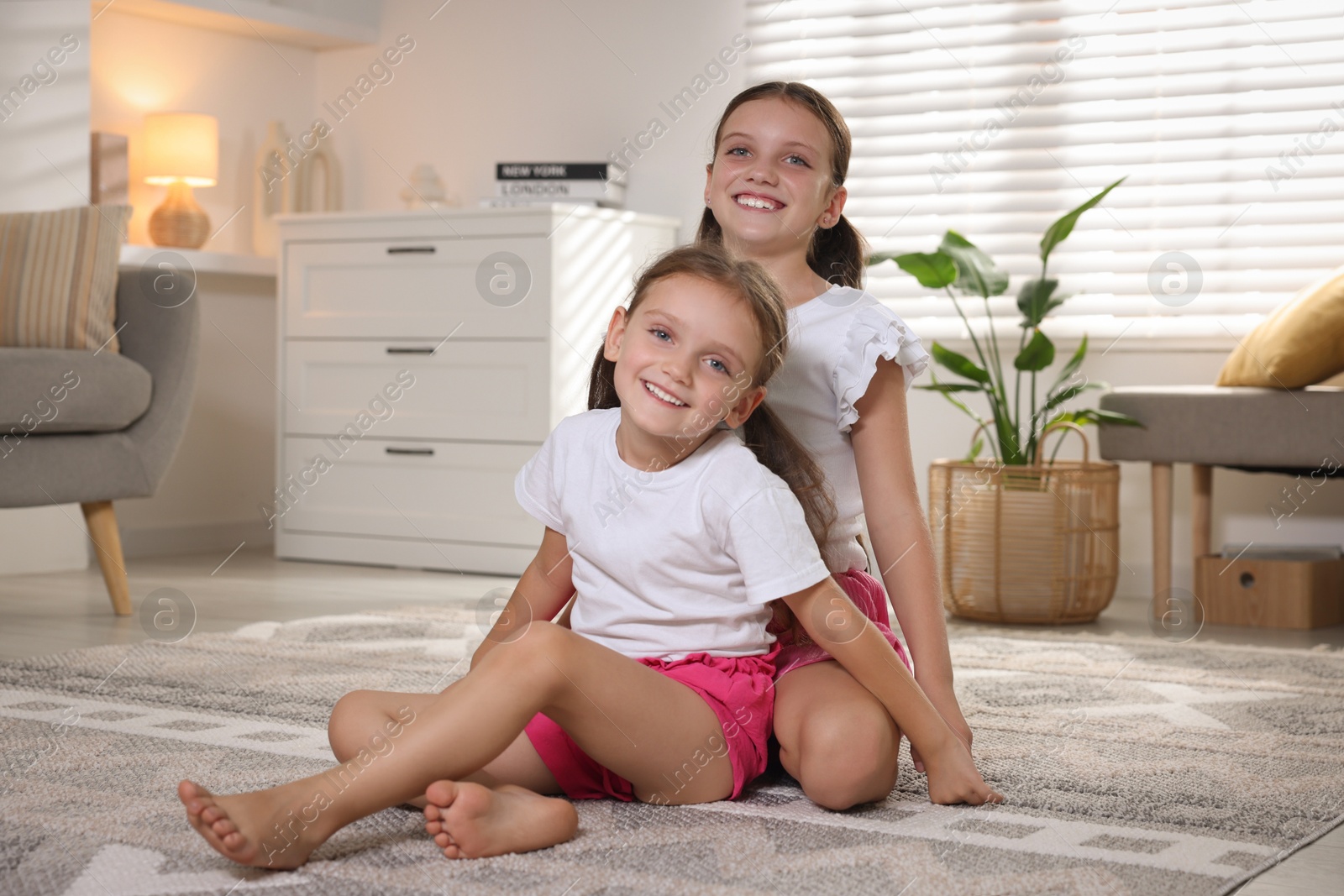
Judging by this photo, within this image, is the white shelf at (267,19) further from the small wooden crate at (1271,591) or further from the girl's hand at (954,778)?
the girl's hand at (954,778)

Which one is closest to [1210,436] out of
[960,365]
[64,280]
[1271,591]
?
[1271,591]

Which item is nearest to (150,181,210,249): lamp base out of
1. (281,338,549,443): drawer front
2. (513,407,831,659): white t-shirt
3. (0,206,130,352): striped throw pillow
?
(281,338,549,443): drawer front

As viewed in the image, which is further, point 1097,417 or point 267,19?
point 267,19

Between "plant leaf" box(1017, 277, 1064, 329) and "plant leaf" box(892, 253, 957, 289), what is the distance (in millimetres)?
151

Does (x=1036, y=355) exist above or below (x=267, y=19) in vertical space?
below

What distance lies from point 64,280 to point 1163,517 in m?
2.25

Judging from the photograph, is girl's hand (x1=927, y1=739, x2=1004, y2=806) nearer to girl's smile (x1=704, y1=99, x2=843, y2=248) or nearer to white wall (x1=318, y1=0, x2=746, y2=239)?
girl's smile (x1=704, y1=99, x2=843, y2=248)

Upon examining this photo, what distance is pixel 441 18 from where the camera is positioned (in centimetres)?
421

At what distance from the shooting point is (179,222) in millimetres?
3803

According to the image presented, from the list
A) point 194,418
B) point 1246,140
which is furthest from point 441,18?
point 1246,140

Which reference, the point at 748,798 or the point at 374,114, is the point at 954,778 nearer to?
the point at 748,798

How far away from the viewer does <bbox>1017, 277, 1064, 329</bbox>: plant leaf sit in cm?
288

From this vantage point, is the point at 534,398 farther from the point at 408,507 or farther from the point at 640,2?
the point at 640,2

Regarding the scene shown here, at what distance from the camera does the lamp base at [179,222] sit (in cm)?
380
